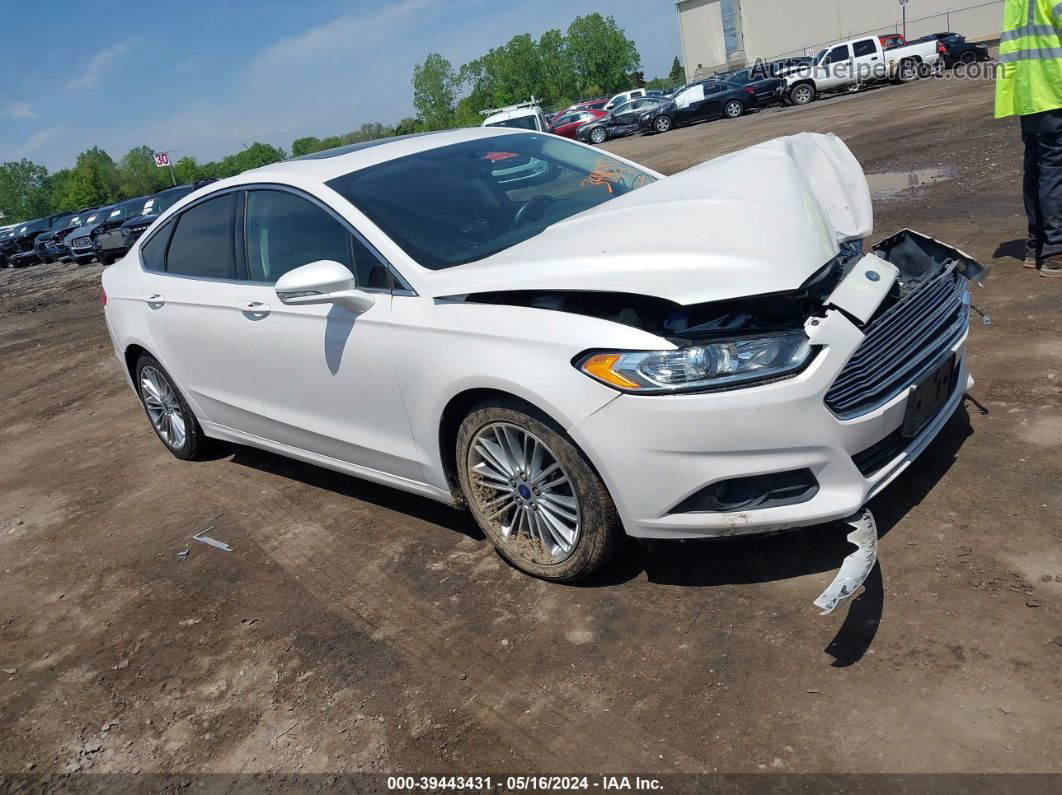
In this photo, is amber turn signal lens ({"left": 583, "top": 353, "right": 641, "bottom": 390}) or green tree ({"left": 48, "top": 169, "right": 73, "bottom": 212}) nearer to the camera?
amber turn signal lens ({"left": 583, "top": 353, "right": 641, "bottom": 390})

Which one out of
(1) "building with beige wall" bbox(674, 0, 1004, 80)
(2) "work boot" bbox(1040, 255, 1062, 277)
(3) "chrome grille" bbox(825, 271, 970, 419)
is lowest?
(2) "work boot" bbox(1040, 255, 1062, 277)

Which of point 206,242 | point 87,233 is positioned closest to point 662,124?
point 87,233

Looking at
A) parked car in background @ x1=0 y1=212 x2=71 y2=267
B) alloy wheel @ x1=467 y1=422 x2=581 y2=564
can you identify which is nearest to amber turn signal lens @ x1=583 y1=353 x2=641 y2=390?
alloy wheel @ x1=467 y1=422 x2=581 y2=564

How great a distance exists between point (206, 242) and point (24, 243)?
1294 inches

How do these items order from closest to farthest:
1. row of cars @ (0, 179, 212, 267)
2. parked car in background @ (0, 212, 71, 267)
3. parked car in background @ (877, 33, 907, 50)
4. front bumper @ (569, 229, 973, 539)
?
1. front bumper @ (569, 229, 973, 539)
2. row of cars @ (0, 179, 212, 267)
3. parked car in background @ (877, 33, 907, 50)
4. parked car in background @ (0, 212, 71, 267)

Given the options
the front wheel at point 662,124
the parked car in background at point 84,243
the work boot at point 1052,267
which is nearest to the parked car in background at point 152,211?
the parked car in background at point 84,243

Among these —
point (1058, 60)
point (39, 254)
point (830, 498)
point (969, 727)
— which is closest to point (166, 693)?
point (830, 498)

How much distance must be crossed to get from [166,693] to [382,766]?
1099mm

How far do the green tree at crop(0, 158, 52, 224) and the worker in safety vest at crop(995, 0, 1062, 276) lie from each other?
391 ft

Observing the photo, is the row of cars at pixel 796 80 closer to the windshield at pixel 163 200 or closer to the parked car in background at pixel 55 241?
the windshield at pixel 163 200

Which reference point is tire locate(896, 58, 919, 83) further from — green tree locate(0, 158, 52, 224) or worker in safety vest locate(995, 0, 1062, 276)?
green tree locate(0, 158, 52, 224)

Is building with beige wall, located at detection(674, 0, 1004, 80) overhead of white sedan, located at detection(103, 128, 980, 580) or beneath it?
overhead

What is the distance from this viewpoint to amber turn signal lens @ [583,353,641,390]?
2.79m

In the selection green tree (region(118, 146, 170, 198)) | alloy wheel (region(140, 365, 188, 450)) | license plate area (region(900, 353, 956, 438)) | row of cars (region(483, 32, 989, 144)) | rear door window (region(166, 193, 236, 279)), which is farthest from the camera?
green tree (region(118, 146, 170, 198))
